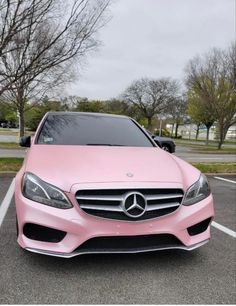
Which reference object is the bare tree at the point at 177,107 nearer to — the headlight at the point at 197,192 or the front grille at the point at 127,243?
the headlight at the point at 197,192

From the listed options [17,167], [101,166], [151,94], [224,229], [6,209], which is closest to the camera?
[101,166]

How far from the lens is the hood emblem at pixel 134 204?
10.2 ft

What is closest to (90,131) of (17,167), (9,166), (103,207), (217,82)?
(103,207)

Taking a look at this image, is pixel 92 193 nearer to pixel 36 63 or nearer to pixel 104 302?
pixel 104 302

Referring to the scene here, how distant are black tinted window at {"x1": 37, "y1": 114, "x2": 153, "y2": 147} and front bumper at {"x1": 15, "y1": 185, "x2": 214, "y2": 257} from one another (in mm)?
1432

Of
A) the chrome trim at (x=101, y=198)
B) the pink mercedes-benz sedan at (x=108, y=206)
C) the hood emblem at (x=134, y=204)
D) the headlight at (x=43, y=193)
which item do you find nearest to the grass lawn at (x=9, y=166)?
the pink mercedes-benz sedan at (x=108, y=206)

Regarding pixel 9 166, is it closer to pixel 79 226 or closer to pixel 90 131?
pixel 90 131

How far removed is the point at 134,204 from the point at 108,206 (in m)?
0.23

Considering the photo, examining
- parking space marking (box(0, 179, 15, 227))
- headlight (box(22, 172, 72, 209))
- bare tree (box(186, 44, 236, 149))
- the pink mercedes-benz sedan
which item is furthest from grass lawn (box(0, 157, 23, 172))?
bare tree (box(186, 44, 236, 149))

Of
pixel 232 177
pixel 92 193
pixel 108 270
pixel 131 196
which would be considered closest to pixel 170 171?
pixel 131 196

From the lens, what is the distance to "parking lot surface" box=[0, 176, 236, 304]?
2928 millimetres

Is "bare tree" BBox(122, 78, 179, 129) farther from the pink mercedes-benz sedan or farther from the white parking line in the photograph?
the pink mercedes-benz sedan

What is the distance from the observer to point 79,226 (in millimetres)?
3057

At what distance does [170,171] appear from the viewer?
11.7 feet
